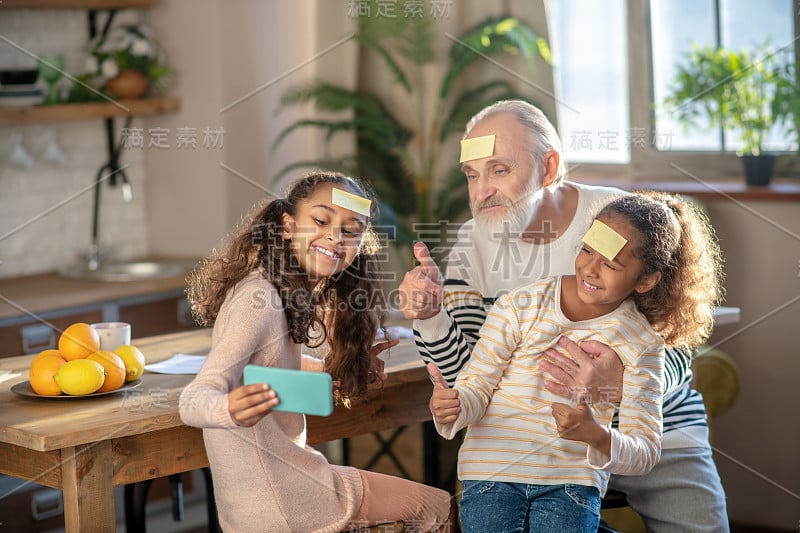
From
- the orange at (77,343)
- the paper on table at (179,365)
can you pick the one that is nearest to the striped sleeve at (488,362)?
the paper on table at (179,365)

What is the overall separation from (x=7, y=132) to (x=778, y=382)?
2785 millimetres

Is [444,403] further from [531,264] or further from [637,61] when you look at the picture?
[637,61]

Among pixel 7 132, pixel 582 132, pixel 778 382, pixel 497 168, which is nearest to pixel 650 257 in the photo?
pixel 497 168

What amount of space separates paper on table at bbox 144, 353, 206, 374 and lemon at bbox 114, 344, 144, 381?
0.34 ft

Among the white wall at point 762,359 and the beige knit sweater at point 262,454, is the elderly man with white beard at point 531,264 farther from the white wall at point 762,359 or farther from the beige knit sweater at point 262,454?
the white wall at point 762,359

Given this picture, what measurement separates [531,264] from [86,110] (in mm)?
2107

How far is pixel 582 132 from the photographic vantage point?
418cm

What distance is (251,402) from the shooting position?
1799 mm

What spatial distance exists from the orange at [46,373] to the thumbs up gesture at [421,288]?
688mm

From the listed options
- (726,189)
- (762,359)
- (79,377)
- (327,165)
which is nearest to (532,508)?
(79,377)

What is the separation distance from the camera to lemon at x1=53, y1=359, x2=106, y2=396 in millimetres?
2182

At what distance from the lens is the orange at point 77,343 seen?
224 cm

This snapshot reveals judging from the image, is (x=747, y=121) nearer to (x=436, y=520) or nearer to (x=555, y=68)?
(x=555, y=68)

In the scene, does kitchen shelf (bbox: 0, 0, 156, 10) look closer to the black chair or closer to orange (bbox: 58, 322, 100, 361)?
the black chair
